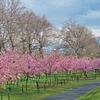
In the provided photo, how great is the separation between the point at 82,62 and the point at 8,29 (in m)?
17.9

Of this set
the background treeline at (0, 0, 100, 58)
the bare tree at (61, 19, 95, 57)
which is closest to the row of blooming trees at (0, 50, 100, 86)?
the background treeline at (0, 0, 100, 58)

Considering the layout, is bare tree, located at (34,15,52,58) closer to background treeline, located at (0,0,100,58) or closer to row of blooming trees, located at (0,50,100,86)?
background treeline, located at (0,0,100,58)

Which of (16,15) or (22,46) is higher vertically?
(16,15)

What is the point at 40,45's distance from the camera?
65062 mm

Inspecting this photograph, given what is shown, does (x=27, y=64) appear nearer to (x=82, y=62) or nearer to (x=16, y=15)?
(x=16, y=15)

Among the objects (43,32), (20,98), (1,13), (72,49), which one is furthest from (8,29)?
(72,49)

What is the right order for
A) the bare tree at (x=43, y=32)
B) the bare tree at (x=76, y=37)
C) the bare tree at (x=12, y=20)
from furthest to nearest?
the bare tree at (x=76, y=37)
the bare tree at (x=43, y=32)
the bare tree at (x=12, y=20)

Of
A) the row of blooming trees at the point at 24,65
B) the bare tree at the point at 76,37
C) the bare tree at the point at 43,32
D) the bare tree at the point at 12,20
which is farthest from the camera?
the bare tree at the point at 76,37

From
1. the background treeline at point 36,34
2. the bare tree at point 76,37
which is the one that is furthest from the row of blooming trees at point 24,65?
the bare tree at point 76,37

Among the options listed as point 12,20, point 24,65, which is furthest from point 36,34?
point 24,65

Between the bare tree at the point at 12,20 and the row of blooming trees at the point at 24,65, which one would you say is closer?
the row of blooming trees at the point at 24,65

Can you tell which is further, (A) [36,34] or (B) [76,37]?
(B) [76,37]

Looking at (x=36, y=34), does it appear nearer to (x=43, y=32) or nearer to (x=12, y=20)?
(x=43, y=32)

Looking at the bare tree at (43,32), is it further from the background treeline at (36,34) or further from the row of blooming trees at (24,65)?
the row of blooming trees at (24,65)
